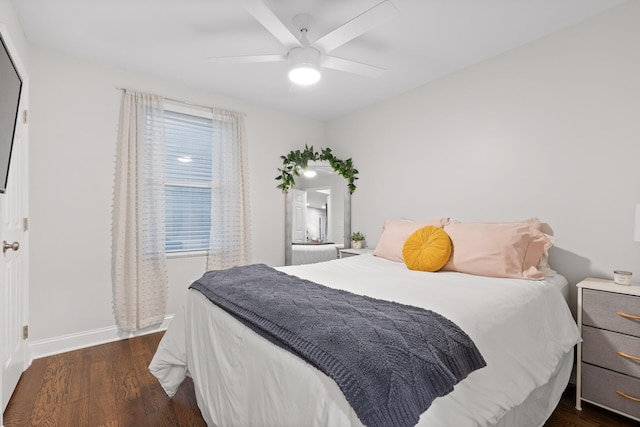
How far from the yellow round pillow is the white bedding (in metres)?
0.10

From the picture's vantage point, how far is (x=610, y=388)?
72.7 inches

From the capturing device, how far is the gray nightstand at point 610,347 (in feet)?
5.80

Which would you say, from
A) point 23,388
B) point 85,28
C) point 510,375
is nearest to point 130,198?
point 85,28

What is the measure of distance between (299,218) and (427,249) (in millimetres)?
1998

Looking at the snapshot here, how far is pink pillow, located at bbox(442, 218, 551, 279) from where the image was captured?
2090mm

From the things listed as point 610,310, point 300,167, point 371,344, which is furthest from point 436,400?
point 300,167

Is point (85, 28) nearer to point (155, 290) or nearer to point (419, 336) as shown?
point (155, 290)

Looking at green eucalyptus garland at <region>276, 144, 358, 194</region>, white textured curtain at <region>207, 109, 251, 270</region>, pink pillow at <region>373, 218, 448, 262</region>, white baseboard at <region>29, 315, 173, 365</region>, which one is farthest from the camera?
green eucalyptus garland at <region>276, 144, 358, 194</region>

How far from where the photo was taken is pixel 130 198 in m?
2.96

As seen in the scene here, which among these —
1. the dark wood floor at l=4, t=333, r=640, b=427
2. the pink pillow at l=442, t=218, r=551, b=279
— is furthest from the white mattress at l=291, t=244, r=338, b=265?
the dark wood floor at l=4, t=333, r=640, b=427

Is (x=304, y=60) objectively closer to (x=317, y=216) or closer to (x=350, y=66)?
(x=350, y=66)

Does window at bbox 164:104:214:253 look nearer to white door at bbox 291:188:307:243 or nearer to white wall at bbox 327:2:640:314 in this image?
white door at bbox 291:188:307:243

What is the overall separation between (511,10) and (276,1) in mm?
1554

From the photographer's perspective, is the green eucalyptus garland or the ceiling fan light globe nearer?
the ceiling fan light globe
